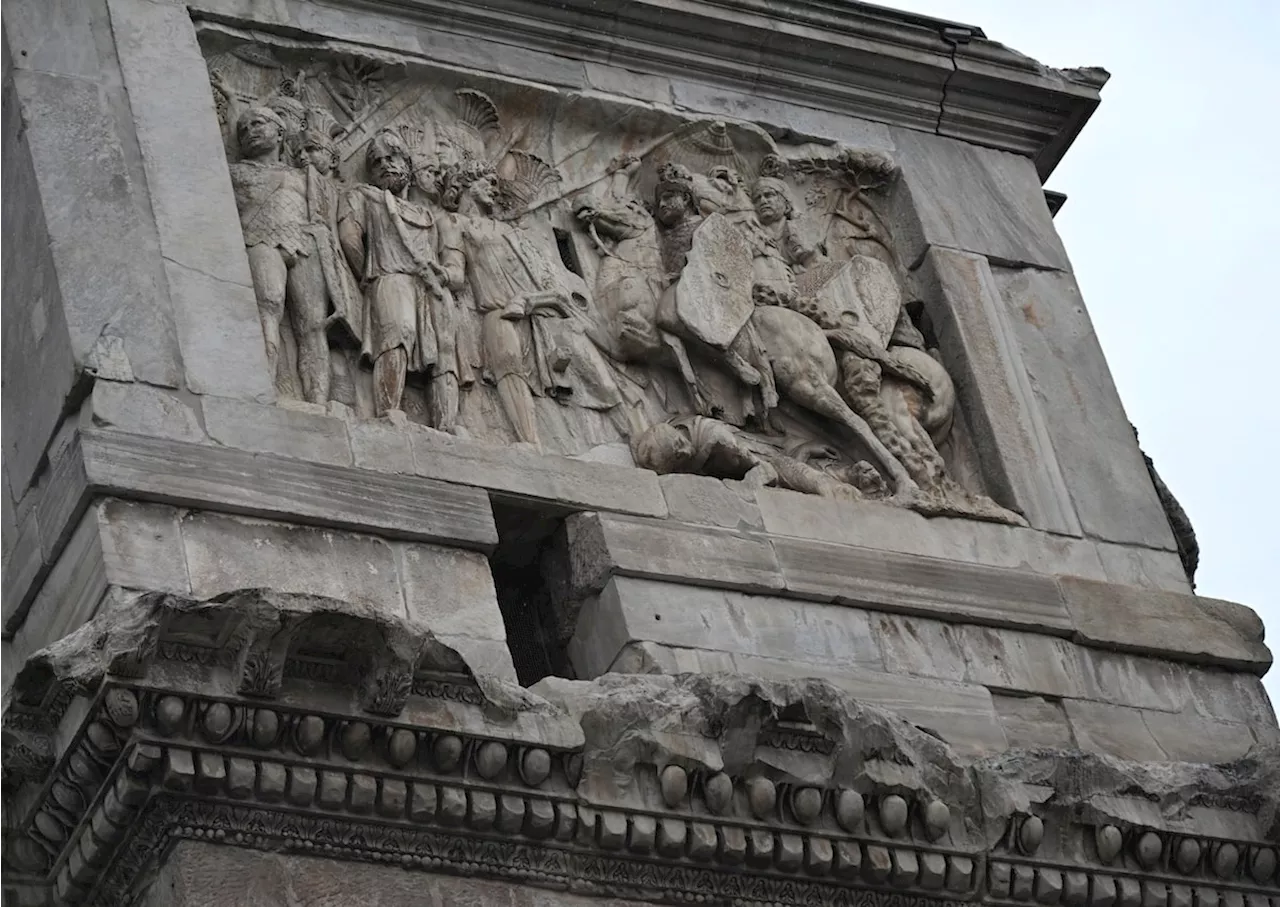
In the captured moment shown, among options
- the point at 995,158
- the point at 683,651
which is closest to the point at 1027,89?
the point at 995,158

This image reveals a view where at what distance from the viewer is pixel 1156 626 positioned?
40.0ft

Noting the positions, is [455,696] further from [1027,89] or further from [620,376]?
[1027,89]

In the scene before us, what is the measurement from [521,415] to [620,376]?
69 cm

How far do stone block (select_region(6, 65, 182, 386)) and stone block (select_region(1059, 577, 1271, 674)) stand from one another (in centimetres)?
385

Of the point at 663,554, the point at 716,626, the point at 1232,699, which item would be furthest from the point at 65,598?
the point at 1232,699

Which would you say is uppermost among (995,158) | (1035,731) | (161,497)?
(995,158)

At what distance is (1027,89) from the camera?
14117 mm

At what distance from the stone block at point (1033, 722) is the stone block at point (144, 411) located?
3316 mm

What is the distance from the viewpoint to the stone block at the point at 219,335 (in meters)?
10.9

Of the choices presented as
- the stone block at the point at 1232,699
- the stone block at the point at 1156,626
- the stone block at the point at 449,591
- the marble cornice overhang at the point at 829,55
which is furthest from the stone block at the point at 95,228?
the stone block at the point at 1232,699

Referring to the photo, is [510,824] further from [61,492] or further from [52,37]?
[52,37]

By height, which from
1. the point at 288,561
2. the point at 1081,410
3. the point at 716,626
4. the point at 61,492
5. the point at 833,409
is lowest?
the point at 61,492

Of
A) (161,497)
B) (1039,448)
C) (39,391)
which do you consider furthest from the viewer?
(1039,448)

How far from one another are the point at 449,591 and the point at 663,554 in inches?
39.8
